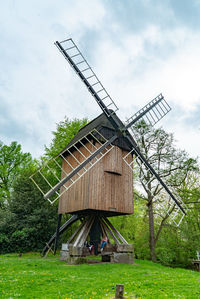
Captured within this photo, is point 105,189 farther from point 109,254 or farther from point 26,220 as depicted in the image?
point 26,220

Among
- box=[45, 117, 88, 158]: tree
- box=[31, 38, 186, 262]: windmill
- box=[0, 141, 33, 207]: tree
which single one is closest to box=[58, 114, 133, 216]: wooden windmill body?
box=[31, 38, 186, 262]: windmill

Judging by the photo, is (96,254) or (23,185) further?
(23,185)

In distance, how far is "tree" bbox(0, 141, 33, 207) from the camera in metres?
25.9

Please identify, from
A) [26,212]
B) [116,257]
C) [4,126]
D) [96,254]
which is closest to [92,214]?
[116,257]

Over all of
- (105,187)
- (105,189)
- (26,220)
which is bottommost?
(26,220)

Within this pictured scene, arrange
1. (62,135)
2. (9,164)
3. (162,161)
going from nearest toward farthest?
(162,161) < (62,135) < (9,164)

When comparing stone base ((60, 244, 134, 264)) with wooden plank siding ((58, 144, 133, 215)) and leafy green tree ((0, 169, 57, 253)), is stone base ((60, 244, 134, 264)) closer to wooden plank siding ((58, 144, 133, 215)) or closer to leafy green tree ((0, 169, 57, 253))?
wooden plank siding ((58, 144, 133, 215))

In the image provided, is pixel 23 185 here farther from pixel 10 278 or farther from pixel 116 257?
pixel 10 278

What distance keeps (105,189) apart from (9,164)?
58.6ft

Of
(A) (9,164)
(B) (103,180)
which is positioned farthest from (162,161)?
(A) (9,164)

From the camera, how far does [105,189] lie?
42.7ft

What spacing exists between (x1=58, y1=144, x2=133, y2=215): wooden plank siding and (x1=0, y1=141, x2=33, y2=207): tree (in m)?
13.9

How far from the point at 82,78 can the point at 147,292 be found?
1130 cm

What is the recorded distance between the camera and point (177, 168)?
16578 millimetres
